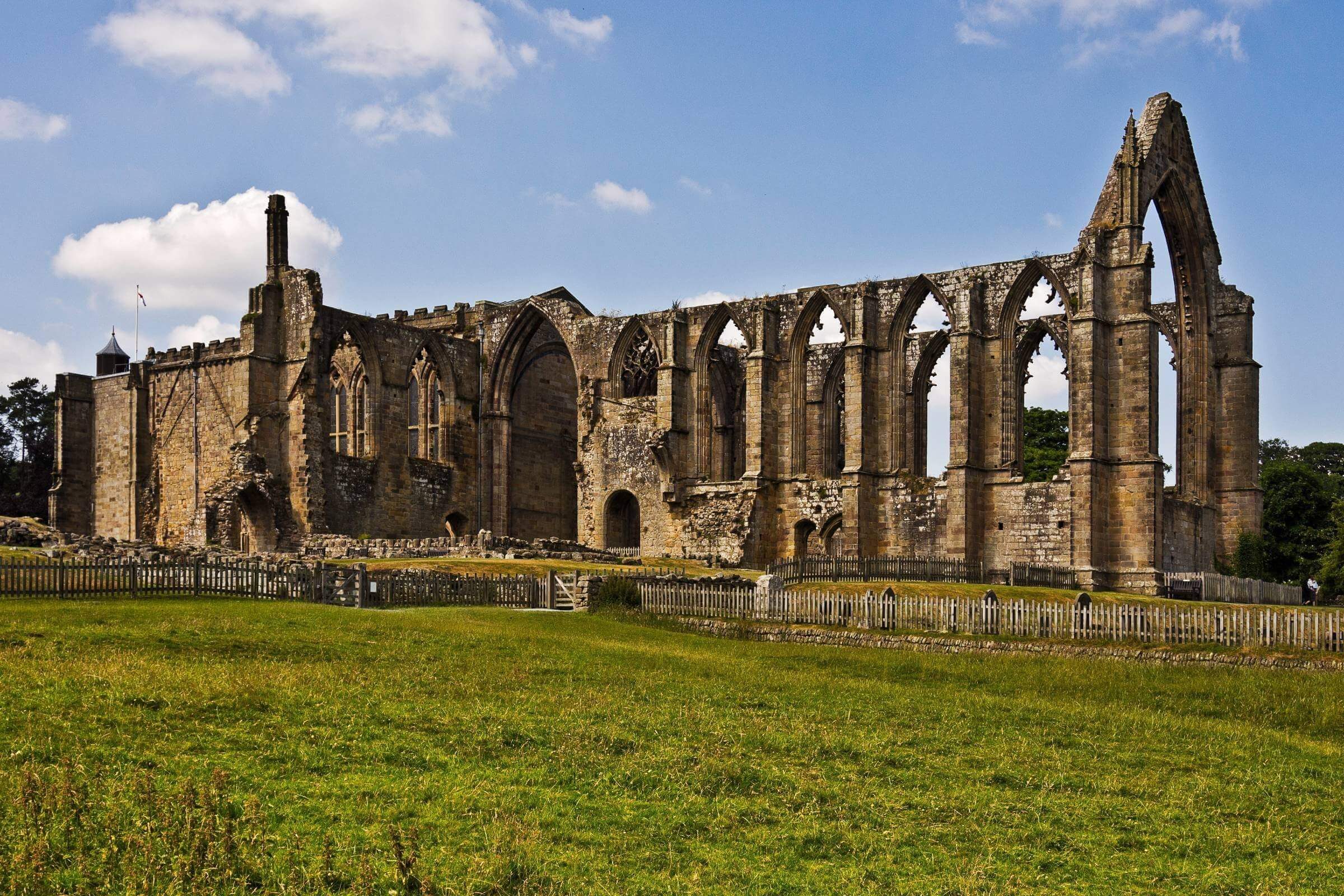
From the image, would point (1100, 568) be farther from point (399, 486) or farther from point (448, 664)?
point (448, 664)

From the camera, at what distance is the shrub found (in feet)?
91.1

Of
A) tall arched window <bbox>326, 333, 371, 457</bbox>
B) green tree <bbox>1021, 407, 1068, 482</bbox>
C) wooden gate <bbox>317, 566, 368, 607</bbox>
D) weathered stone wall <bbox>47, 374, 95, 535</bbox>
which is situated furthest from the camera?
green tree <bbox>1021, 407, 1068, 482</bbox>

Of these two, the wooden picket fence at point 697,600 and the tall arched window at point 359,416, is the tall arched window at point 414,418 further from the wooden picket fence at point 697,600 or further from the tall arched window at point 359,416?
the wooden picket fence at point 697,600

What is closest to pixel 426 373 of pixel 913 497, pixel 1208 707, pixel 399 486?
pixel 399 486

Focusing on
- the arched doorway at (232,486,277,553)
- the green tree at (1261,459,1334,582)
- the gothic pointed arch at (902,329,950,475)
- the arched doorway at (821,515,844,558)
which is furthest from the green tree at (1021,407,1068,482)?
the arched doorway at (232,486,277,553)

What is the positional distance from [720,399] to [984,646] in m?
27.1

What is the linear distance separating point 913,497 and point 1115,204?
10.5 metres

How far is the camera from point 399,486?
4778cm

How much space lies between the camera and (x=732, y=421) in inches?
1992

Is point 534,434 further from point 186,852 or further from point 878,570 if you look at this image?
point 186,852

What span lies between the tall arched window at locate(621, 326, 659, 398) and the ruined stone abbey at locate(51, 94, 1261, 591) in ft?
0.44

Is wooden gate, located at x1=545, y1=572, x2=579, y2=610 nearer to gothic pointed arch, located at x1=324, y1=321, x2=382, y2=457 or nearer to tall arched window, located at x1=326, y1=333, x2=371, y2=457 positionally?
gothic pointed arch, located at x1=324, y1=321, x2=382, y2=457

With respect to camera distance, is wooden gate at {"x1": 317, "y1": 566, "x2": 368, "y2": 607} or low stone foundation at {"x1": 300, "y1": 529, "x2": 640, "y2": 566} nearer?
wooden gate at {"x1": 317, "y1": 566, "x2": 368, "y2": 607}

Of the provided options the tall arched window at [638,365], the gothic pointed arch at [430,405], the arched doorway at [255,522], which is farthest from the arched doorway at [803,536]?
the arched doorway at [255,522]
